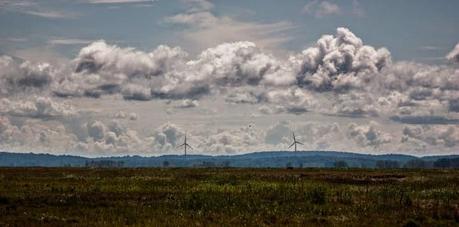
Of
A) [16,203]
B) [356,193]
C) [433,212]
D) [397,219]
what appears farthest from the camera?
[356,193]

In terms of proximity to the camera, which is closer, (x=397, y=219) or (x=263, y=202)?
(x=397, y=219)

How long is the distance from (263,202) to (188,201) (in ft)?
16.2

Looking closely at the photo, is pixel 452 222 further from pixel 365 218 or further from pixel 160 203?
pixel 160 203

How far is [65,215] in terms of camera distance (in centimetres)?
3272

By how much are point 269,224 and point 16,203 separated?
17303mm

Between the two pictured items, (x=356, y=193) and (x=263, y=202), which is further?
(x=356, y=193)

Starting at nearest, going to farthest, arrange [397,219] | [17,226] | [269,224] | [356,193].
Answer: [17,226] < [269,224] < [397,219] < [356,193]

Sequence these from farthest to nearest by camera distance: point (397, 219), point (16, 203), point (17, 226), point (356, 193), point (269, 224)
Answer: point (356, 193) < point (16, 203) < point (397, 219) < point (269, 224) < point (17, 226)

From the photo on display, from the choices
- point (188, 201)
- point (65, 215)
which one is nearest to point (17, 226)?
point (65, 215)

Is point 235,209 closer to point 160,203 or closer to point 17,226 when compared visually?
point 160,203

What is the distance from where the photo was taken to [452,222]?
3114 cm

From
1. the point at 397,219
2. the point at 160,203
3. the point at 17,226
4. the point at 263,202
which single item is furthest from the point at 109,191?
the point at 397,219

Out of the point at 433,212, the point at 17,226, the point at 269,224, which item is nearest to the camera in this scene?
the point at 17,226

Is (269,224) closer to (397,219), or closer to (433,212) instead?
(397,219)
